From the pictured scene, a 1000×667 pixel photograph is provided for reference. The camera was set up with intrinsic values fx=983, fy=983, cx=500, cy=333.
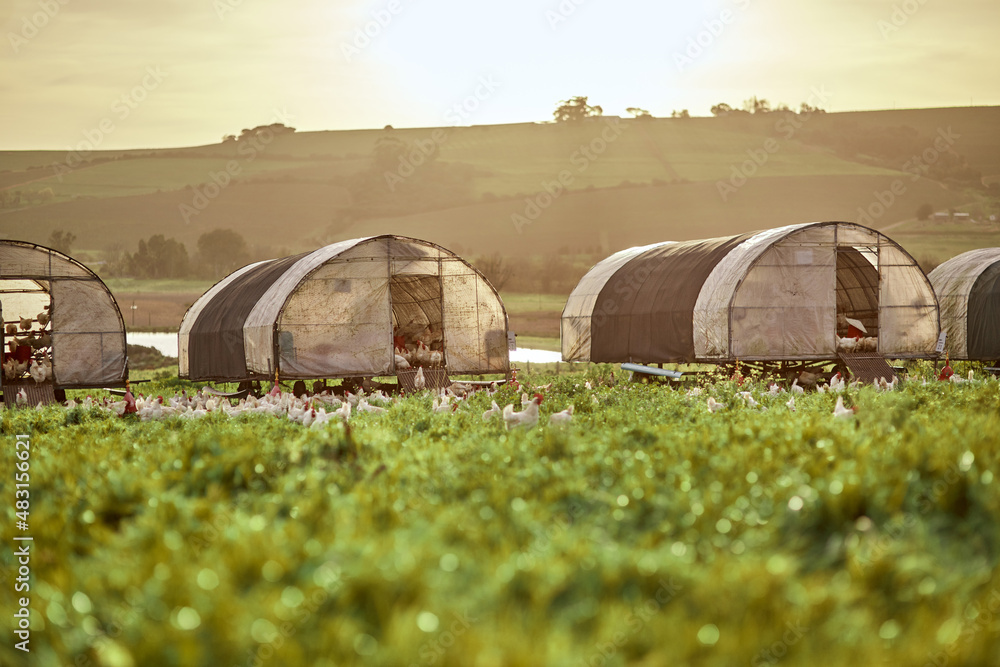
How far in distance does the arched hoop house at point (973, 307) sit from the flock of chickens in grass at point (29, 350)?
1176 inches

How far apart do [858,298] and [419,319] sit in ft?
45.1

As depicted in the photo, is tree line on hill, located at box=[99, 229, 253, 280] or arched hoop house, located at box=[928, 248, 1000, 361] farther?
tree line on hill, located at box=[99, 229, 253, 280]

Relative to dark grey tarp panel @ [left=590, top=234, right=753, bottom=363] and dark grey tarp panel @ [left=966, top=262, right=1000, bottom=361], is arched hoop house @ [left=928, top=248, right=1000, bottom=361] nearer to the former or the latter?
dark grey tarp panel @ [left=966, top=262, right=1000, bottom=361]

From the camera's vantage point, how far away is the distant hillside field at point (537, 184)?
111m

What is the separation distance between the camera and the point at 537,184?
131500 mm

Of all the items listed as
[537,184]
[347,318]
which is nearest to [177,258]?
[537,184]

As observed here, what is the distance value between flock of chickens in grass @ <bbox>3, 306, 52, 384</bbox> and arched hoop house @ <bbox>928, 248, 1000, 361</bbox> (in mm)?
29868

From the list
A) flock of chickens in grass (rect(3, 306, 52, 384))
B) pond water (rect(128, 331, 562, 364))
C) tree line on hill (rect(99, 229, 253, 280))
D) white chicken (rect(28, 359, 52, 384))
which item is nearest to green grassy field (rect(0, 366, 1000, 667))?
white chicken (rect(28, 359, 52, 384))

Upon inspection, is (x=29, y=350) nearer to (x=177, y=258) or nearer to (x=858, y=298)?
(x=858, y=298)

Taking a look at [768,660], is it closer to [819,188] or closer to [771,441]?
[771,441]

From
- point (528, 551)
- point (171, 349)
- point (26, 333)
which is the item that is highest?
point (26, 333)

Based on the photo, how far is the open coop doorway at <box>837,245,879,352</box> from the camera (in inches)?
1090

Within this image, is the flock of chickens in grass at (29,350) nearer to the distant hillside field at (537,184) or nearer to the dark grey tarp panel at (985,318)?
the dark grey tarp panel at (985,318)

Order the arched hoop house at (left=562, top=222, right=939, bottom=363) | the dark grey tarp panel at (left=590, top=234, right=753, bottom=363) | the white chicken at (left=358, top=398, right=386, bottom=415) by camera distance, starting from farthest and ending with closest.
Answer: the dark grey tarp panel at (left=590, top=234, right=753, bottom=363) < the arched hoop house at (left=562, top=222, right=939, bottom=363) < the white chicken at (left=358, top=398, right=386, bottom=415)
